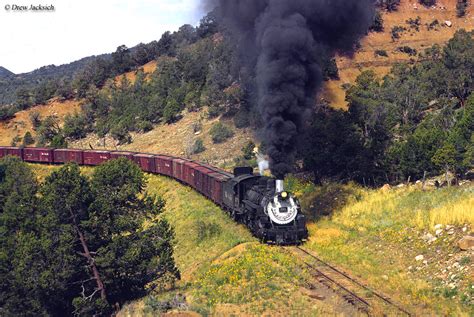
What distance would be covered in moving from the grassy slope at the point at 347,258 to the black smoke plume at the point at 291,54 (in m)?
4.94

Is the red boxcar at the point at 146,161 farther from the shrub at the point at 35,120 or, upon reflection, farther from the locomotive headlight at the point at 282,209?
the shrub at the point at 35,120

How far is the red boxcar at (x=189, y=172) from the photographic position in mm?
42562

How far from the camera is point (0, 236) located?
3225 cm

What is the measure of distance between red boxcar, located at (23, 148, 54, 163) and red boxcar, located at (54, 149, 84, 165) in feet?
3.72

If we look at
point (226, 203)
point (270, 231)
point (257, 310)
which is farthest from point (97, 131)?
point (257, 310)

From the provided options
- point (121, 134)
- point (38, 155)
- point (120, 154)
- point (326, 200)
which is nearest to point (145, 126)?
point (121, 134)

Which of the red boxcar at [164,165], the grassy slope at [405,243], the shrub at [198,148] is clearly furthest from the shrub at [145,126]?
the grassy slope at [405,243]

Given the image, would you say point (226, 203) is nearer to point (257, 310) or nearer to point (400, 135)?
point (257, 310)

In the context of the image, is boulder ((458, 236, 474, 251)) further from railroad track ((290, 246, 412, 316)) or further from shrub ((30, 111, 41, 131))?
shrub ((30, 111, 41, 131))

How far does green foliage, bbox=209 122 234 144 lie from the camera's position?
64.1 m

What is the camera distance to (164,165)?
51.5 metres

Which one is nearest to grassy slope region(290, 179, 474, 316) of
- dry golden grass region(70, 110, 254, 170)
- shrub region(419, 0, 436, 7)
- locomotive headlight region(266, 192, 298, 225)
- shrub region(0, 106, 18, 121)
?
locomotive headlight region(266, 192, 298, 225)

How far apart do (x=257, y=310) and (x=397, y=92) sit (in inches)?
1621

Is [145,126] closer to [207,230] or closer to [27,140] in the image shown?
[27,140]
